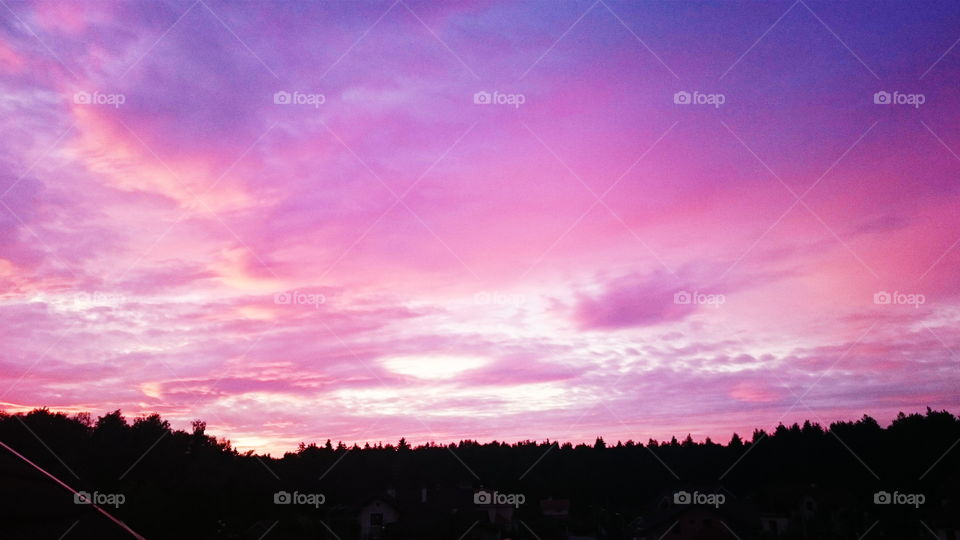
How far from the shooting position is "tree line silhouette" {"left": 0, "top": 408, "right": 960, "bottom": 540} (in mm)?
25062

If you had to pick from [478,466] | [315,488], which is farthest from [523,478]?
[315,488]

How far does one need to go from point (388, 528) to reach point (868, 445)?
52.9 metres

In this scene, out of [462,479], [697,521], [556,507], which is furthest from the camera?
[462,479]

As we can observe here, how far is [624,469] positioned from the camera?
79.6m

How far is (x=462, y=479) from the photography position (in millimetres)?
77938

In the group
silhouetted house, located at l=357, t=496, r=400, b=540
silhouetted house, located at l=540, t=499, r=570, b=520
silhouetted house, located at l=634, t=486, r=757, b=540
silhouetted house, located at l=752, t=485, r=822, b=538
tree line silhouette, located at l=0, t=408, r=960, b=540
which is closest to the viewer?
tree line silhouette, located at l=0, t=408, r=960, b=540

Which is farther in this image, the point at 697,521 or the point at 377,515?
the point at 377,515

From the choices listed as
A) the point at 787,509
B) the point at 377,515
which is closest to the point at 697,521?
the point at 787,509

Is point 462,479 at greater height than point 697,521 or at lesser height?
greater

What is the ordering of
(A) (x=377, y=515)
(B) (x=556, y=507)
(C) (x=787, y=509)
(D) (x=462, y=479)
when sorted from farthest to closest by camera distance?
(D) (x=462, y=479)
(B) (x=556, y=507)
(C) (x=787, y=509)
(A) (x=377, y=515)

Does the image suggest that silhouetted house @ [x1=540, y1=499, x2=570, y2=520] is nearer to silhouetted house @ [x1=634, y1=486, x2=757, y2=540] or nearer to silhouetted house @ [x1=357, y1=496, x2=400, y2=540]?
silhouetted house @ [x1=634, y1=486, x2=757, y2=540]

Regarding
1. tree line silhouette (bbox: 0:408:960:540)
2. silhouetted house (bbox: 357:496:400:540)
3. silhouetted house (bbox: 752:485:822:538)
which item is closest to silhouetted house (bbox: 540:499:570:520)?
tree line silhouette (bbox: 0:408:960:540)

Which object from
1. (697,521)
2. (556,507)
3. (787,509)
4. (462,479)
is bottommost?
(697,521)

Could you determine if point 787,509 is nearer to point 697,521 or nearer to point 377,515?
point 697,521
